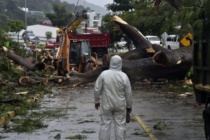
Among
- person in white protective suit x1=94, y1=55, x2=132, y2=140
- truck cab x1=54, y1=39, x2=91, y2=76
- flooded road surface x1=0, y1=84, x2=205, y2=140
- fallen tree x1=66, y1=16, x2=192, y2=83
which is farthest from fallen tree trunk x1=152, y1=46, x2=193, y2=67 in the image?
person in white protective suit x1=94, y1=55, x2=132, y2=140

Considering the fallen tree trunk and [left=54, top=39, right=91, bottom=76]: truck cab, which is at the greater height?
the fallen tree trunk

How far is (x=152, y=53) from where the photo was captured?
27.1 metres

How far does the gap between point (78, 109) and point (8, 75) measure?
9.00 metres

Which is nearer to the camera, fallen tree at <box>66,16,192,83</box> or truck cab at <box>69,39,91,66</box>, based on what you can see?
fallen tree at <box>66,16,192,83</box>

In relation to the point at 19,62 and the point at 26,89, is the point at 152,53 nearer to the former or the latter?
the point at 26,89

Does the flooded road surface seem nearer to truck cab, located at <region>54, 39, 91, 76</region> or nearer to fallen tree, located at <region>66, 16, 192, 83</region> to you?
fallen tree, located at <region>66, 16, 192, 83</region>

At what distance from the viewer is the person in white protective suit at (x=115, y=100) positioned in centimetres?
1084

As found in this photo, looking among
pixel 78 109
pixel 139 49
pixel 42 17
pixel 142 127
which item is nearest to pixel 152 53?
pixel 139 49

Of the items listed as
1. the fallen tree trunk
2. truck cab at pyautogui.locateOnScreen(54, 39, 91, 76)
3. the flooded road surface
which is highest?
the fallen tree trunk

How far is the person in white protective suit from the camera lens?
1084 centimetres

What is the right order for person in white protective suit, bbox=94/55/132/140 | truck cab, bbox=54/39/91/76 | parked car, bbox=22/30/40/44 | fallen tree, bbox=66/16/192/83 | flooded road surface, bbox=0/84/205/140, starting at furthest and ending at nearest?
parked car, bbox=22/30/40/44
truck cab, bbox=54/39/91/76
fallen tree, bbox=66/16/192/83
flooded road surface, bbox=0/84/205/140
person in white protective suit, bbox=94/55/132/140

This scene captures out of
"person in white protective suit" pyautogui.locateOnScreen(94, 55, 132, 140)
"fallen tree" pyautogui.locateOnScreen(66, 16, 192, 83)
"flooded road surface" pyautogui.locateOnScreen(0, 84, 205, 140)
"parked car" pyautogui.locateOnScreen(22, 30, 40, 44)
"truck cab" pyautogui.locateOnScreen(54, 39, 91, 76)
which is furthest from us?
"parked car" pyautogui.locateOnScreen(22, 30, 40, 44)

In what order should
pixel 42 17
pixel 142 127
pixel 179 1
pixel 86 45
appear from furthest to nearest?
1. pixel 42 17
2. pixel 86 45
3. pixel 179 1
4. pixel 142 127

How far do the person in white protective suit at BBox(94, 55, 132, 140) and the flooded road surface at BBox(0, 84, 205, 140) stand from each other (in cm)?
244
